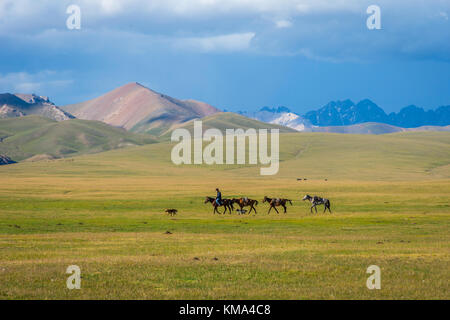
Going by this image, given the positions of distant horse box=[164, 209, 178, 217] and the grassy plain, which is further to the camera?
distant horse box=[164, 209, 178, 217]

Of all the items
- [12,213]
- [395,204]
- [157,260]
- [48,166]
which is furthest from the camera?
[48,166]

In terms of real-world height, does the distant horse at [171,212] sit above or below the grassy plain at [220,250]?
above

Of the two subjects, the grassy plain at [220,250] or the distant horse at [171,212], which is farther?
the distant horse at [171,212]

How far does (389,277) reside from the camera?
1758 cm

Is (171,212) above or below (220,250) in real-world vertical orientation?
above

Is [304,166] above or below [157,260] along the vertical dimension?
above

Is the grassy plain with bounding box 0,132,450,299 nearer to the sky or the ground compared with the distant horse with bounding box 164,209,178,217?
nearer to the ground

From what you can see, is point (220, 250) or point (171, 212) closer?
point (220, 250)
